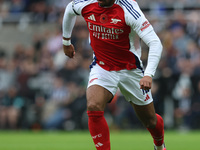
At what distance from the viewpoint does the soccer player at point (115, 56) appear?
6281 millimetres

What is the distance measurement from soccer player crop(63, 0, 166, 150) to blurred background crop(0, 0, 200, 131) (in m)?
6.57

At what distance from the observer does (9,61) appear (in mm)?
18594

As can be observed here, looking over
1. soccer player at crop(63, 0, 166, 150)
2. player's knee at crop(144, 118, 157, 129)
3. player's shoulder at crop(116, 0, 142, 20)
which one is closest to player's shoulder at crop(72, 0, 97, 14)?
soccer player at crop(63, 0, 166, 150)

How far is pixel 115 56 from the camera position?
6.77 m

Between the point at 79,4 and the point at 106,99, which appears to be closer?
the point at 106,99

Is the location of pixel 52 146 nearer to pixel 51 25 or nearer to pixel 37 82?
pixel 37 82

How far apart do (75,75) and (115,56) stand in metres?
9.27

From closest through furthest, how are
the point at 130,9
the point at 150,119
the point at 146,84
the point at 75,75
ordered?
the point at 146,84
the point at 130,9
the point at 150,119
the point at 75,75

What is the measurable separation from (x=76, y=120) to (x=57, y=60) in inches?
98.3

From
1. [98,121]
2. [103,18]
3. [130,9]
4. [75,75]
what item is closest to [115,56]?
[103,18]

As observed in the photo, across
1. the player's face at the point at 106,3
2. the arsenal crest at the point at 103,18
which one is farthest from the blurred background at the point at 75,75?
the player's face at the point at 106,3

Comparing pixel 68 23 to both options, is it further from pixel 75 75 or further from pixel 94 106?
pixel 75 75

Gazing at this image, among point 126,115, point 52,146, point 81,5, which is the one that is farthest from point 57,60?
point 81,5

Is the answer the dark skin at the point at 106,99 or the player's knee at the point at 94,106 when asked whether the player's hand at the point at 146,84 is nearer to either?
the dark skin at the point at 106,99
